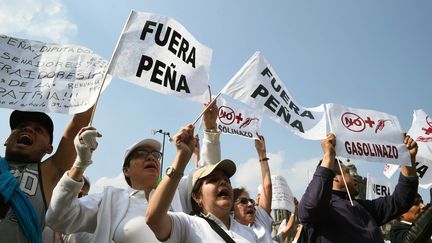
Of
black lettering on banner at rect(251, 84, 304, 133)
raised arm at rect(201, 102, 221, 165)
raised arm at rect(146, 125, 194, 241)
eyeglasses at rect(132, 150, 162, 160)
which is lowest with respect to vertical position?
raised arm at rect(146, 125, 194, 241)

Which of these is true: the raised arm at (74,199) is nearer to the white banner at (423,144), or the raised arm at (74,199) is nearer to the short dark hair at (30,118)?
the short dark hair at (30,118)

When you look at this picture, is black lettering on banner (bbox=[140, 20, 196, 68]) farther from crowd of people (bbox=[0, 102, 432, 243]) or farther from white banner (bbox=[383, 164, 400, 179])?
white banner (bbox=[383, 164, 400, 179])

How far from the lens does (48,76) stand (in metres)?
3.22

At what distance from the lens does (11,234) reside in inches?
97.1

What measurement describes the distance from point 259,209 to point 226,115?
2.40 metres

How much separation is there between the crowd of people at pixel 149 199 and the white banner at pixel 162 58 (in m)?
0.45

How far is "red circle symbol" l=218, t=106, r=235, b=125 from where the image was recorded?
6.37 m

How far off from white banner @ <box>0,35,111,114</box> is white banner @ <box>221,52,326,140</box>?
1.47m

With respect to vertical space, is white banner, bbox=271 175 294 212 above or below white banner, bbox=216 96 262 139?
below

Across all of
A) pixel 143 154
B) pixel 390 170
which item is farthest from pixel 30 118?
pixel 390 170

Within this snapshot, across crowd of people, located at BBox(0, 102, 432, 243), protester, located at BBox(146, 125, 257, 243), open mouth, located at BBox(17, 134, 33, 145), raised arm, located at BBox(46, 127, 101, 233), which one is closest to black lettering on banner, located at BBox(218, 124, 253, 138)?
crowd of people, located at BBox(0, 102, 432, 243)

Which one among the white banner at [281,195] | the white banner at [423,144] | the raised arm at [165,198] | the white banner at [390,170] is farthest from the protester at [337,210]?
the white banner at [281,195]

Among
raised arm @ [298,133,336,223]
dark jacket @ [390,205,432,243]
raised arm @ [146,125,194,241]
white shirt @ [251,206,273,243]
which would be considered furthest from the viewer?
white shirt @ [251,206,273,243]

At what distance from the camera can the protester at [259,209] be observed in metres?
4.16
